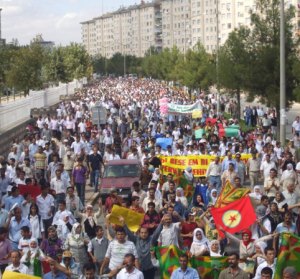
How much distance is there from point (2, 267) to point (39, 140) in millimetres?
14275

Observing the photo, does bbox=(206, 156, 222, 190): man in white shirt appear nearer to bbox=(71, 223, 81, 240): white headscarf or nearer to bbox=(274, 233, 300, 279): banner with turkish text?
bbox=(71, 223, 81, 240): white headscarf

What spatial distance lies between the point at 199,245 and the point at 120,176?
380 inches

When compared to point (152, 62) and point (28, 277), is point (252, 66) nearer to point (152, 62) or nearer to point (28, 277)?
point (28, 277)

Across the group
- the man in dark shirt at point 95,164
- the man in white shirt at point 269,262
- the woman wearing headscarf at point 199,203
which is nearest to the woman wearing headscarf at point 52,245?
the man in white shirt at point 269,262

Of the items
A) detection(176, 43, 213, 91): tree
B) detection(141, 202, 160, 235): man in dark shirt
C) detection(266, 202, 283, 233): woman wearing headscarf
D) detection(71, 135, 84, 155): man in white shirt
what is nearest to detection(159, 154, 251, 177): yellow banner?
detection(71, 135, 84, 155): man in white shirt

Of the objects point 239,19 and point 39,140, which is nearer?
point 39,140

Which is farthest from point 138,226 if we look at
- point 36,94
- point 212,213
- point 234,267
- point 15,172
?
point 36,94

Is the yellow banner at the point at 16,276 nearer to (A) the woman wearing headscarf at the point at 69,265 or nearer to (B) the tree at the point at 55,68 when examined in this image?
(A) the woman wearing headscarf at the point at 69,265

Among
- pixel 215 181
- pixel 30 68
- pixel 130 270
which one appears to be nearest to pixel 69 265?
pixel 130 270

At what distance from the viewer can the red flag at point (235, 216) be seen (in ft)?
46.4

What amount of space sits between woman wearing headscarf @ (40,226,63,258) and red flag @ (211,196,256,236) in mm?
2606

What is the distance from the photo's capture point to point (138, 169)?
75.4 feet

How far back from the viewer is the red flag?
14.2 meters

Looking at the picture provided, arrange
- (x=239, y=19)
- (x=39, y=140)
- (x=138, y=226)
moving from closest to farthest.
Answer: (x=138, y=226)
(x=39, y=140)
(x=239, y=19)
